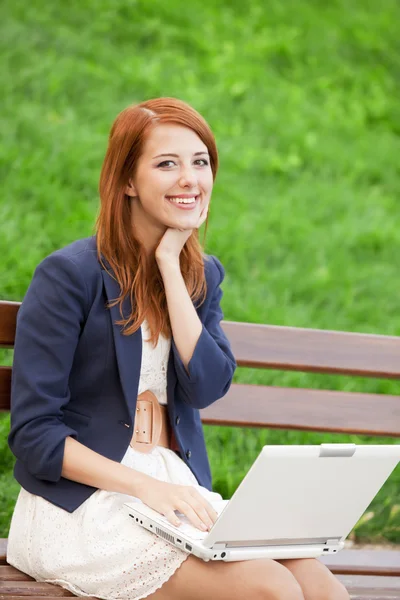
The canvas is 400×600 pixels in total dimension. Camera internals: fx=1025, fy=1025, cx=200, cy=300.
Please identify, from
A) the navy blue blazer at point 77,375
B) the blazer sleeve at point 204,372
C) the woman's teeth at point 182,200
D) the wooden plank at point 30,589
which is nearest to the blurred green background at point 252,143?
the wooden plank at point 30,589

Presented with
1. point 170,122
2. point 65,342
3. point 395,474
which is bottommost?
point 395,474

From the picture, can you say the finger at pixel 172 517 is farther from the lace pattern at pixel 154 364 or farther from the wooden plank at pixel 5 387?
the wooden plank at pixel 5 387

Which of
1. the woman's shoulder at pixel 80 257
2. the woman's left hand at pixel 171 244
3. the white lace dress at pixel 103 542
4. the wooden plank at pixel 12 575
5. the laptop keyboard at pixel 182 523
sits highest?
the woman's left hand at pixel 171 244

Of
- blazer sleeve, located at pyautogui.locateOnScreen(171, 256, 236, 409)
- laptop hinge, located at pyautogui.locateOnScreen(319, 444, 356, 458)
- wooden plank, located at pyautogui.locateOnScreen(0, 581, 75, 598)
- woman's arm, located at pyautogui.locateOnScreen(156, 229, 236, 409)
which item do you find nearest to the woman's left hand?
woman's arm, located at pyautogui.locateOnScreen(156, 229, 236, 409)

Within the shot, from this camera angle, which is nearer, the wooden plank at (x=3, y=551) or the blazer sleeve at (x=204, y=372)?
the blazer sleeve at (x=204, y=372)

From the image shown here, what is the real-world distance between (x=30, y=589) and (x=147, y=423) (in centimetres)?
57

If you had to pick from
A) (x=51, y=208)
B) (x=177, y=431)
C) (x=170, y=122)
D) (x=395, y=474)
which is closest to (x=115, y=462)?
(x=177, y=431)

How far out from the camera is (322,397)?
3885 mm

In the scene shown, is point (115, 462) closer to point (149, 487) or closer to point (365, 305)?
point (149, 487)

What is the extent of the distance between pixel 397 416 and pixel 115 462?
1.52 m

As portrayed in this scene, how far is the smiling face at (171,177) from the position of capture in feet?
9.71

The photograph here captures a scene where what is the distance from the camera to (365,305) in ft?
19.5

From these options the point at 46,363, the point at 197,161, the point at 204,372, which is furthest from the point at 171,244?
the point at 46,363

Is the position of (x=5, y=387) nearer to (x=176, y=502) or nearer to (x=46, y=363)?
(x=46, y=363)
